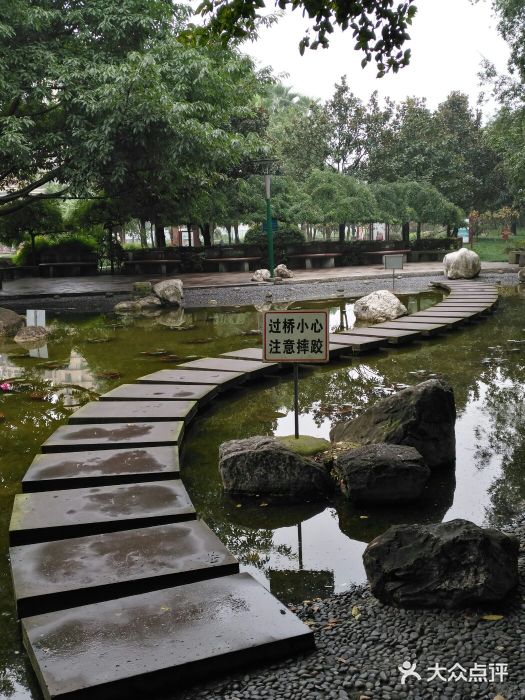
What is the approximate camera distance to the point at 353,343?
9.62 metres

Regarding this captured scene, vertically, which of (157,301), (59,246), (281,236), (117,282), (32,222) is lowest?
(157,301)

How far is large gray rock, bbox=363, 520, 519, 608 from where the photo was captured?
2990 mm

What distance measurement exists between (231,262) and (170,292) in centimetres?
1167

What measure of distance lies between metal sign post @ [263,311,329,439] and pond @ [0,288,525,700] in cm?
110

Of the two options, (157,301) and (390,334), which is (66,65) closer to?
(157,301)

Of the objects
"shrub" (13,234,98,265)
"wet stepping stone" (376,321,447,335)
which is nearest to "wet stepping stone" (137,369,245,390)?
"wet stepping stone" (376,321,447,335)

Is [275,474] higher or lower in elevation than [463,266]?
Answer: lower

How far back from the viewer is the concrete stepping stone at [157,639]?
8.29ft

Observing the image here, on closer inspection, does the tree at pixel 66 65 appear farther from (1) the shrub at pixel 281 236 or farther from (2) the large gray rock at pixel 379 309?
(1) the shrub at pixel 281 236

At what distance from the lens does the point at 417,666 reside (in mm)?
2598

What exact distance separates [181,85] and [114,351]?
691 cm

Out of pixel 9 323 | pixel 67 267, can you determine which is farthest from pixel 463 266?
pixel 67 267

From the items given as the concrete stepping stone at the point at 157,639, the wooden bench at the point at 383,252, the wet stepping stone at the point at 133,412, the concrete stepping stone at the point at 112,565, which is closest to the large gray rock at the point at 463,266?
the wooden bench at the point at 383,252

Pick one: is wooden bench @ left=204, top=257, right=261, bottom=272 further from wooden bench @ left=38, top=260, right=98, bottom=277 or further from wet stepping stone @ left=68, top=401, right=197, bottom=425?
wet stepping stone @ left=68, top=401, right=197, bottom=425
